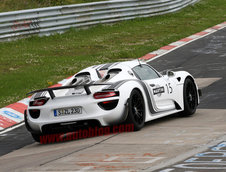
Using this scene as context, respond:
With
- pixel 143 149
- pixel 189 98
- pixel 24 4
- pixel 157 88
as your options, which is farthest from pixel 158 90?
pixel 24 4

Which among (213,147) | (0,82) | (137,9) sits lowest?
(213,147)

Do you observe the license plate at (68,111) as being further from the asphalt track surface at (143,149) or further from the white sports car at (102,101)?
the asphalt track surface at (143,149)

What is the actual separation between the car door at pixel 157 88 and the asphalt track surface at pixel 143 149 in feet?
1.06

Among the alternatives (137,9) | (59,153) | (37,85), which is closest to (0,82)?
(37,85)

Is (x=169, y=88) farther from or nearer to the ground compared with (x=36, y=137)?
farther from the ground

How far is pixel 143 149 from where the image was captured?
8.49 m

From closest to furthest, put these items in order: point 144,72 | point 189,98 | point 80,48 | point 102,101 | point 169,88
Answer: point 102,101 < point 144,72 < point 169,88 < point 189,98 < point 80,48

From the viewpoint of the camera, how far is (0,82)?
53.9ft

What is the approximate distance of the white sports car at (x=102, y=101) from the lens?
984cm

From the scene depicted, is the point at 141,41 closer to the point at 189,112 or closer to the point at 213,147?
the point at 189,112

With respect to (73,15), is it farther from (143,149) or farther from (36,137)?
(143,149)

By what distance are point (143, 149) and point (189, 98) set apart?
3.45m

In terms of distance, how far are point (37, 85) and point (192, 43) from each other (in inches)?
330

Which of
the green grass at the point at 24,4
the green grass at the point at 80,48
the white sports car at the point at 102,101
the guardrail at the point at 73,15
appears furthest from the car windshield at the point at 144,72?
the green grass at the point at 24,4
